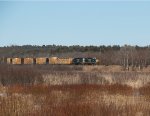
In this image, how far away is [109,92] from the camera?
19.9 metres

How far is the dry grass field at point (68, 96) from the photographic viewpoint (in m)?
11.8

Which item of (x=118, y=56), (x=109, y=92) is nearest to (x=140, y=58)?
(x=118, y=56)

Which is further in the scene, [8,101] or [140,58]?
[140,58]

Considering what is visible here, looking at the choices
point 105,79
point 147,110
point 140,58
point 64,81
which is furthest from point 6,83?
point 140,58

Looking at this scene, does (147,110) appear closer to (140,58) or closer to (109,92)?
(109,92)

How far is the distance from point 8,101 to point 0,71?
14276 millimetres

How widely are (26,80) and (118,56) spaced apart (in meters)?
58.3

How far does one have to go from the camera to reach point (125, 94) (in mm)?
19281

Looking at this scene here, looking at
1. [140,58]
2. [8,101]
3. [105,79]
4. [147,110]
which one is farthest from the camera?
[140,58]

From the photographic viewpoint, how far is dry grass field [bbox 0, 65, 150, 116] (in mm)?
11797

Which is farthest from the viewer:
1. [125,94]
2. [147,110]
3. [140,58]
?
[140,58]

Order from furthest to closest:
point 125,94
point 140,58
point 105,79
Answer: point 140,58 → point 105,79 → point 125,94

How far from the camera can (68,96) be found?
59.3ft

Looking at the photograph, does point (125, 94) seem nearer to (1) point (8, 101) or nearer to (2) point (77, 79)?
(1) point (8, 101)
